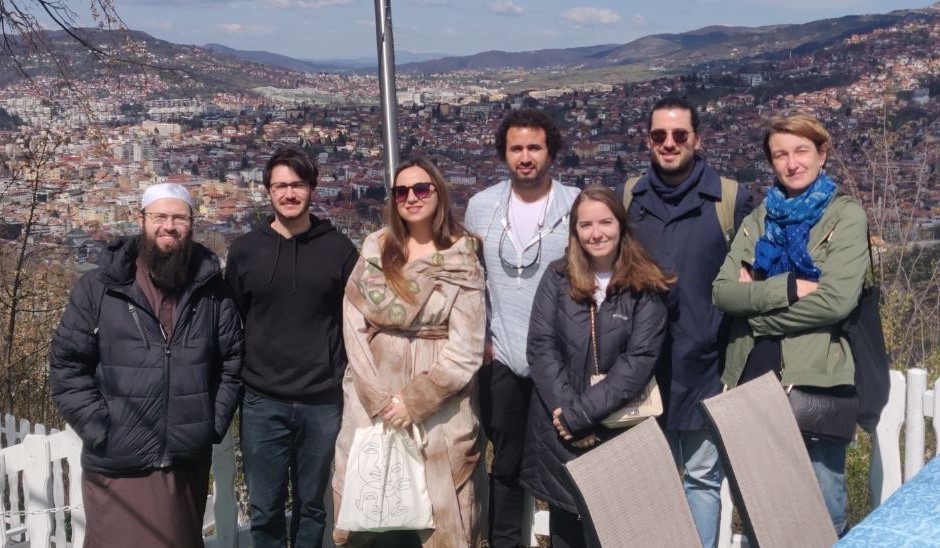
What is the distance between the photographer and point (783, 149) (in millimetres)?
3553

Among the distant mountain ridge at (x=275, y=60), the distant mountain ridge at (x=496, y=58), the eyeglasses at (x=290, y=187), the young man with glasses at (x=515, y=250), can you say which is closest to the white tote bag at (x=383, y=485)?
the young man with glasses at (x=515, y=250)

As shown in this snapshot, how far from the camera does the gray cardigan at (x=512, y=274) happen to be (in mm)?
3879

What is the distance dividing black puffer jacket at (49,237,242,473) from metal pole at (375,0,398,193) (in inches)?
57.1

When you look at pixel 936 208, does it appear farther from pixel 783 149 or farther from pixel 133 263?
pixel 133 263

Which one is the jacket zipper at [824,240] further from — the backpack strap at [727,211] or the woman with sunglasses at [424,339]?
the woman with sunglasses at [424,339]

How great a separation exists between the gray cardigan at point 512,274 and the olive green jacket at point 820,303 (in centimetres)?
73

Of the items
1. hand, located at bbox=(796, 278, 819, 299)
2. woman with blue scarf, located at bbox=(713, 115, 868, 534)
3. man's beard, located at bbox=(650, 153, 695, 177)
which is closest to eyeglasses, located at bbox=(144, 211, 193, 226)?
man's beard, located at bbox=(650, 153, 695, 177)

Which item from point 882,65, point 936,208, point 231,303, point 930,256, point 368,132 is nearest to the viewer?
point 231,303

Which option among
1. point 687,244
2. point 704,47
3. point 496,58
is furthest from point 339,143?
point 704,47

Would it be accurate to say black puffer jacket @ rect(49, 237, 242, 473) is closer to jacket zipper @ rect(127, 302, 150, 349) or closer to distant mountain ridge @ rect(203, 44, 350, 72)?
jacket zipper @ rect(127, 302, 150, 349)

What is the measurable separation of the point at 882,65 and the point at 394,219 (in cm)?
1276

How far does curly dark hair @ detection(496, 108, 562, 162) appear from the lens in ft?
13.0

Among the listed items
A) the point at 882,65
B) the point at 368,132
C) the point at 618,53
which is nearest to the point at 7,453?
the point at 368,132

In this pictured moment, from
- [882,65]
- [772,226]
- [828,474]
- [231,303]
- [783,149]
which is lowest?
[828,474]
